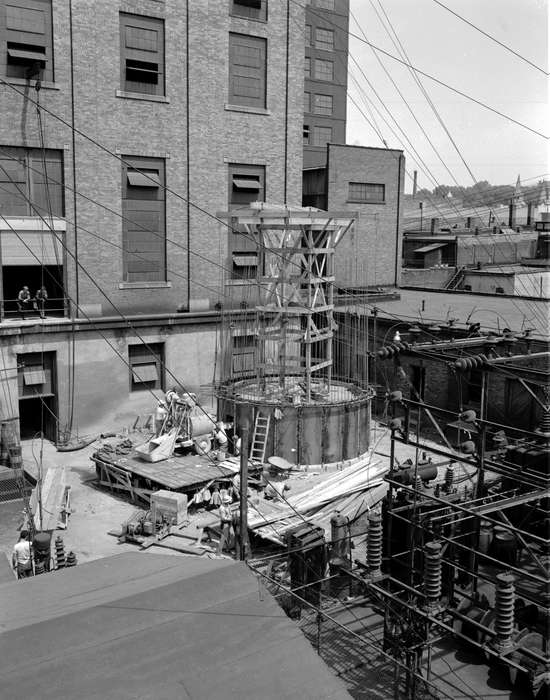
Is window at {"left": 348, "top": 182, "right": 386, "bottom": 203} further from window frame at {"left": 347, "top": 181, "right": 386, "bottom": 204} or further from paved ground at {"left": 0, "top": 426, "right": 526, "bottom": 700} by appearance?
paved ground at {"left": 0, "top": 426, "right": 526, "bottom": 700}

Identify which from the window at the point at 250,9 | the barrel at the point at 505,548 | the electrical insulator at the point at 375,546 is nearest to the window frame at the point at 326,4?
the window at the point at 250,9

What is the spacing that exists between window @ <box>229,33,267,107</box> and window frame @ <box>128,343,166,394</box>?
11272 mm

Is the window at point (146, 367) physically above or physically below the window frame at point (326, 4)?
below

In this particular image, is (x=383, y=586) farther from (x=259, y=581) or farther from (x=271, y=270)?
(x=271, y=270)

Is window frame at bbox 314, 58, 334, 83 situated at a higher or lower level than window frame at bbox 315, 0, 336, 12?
lower

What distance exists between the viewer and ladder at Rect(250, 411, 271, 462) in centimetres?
2550

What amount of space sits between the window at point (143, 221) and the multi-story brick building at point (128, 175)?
6cm

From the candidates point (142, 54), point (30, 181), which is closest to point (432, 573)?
point (30, 181)

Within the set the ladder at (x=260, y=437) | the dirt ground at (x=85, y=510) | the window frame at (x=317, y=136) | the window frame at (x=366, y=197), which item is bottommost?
the dirt ground at (x=85, y=510)

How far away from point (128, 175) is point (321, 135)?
44.5 meters

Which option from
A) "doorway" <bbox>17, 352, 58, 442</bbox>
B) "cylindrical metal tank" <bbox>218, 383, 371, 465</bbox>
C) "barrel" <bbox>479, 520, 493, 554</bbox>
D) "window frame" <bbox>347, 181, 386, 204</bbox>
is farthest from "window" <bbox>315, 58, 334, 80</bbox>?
"barrel" <bbox>479, 520, 493, 554</bbox>

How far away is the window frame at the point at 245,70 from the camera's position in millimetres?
32875

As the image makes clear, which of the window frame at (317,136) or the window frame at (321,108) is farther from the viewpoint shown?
the window frame at (321,108)

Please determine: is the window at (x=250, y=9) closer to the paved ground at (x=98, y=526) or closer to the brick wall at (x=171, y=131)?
the brick wall at (x=171, y=131)
